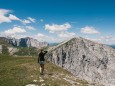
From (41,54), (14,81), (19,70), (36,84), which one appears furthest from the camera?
(19,70)

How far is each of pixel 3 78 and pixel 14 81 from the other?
2.70 metres

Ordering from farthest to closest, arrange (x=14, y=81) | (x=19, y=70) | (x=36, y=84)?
(x=19, y=70) → (x=14, y=81) → (x=36, y=84)

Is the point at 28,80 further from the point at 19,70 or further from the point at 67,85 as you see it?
the point at 19,70

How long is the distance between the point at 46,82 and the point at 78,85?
182 inches

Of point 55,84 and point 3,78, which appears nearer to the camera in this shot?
point 55,84

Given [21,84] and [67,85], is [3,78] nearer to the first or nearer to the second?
[21,84]


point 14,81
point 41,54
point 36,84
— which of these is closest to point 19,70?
point 41,54

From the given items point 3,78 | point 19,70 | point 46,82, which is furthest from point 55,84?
point 19,70

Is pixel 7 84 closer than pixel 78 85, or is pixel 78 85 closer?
pixel 7 84

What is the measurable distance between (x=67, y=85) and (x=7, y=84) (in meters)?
7.86

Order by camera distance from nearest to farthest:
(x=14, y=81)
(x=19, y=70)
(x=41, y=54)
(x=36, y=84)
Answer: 1. (x=36, y=84)
2. (x=14, y=81)
3. (x=41, y=54)
4. (x=19, y=70)

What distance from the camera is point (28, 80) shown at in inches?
1161

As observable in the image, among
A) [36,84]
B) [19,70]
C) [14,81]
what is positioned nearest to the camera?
[36,84]

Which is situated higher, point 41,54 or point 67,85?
point 41,54
